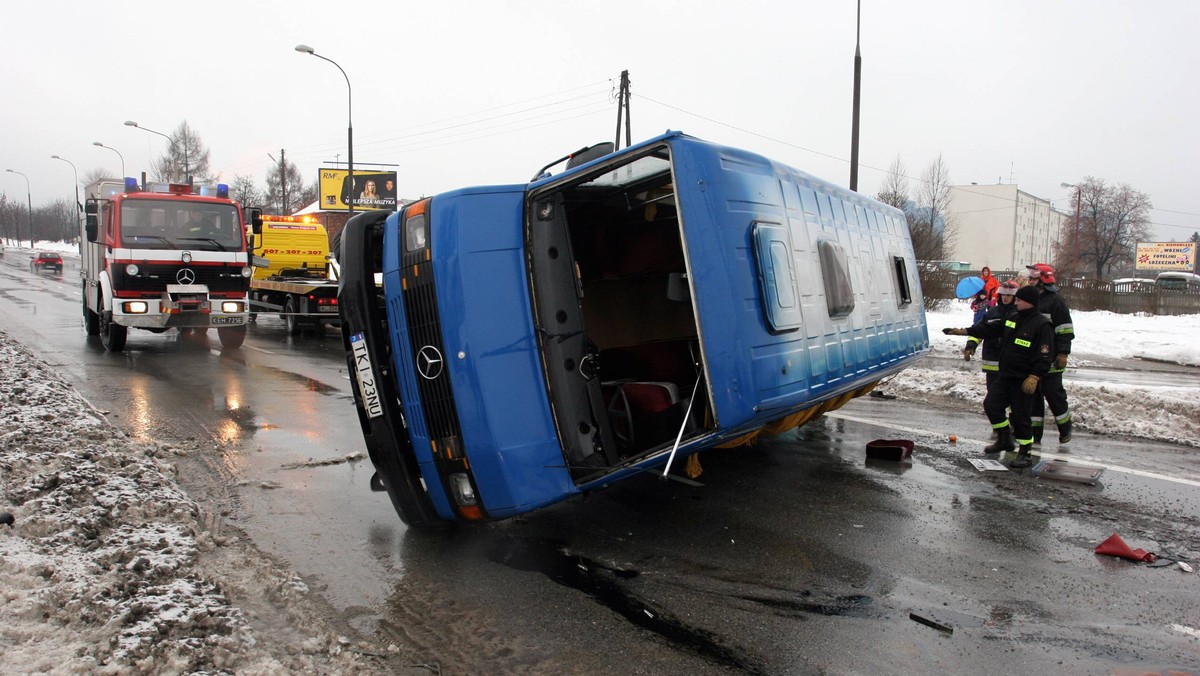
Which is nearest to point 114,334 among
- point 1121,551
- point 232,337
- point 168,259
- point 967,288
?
point 168,259

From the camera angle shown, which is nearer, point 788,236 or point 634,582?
point 634,582

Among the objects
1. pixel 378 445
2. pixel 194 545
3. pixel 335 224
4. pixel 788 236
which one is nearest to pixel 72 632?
pixel 194 545

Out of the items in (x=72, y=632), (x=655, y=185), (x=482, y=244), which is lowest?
(x=72, y=632)

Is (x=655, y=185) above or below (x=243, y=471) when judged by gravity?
above

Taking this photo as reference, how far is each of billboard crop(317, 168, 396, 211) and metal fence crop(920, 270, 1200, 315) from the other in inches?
1434

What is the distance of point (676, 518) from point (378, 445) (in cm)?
200

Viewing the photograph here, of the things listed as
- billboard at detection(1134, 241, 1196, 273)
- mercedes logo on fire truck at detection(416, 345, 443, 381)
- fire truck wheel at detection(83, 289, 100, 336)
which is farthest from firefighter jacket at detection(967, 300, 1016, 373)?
billboard at detection(1134, 241, 1196, 273)

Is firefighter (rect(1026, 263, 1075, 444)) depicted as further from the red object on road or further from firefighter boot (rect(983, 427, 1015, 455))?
the red object on road

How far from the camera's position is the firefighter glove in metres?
6.96

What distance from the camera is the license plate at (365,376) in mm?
4727

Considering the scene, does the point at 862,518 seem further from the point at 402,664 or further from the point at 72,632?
the point at 72,632

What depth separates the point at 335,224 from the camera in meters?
53.2

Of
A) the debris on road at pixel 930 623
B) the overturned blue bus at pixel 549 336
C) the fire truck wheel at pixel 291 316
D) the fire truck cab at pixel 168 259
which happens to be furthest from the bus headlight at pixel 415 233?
the fire truck wheel at pixel 291 316

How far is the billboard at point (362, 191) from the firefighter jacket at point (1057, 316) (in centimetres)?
4765
